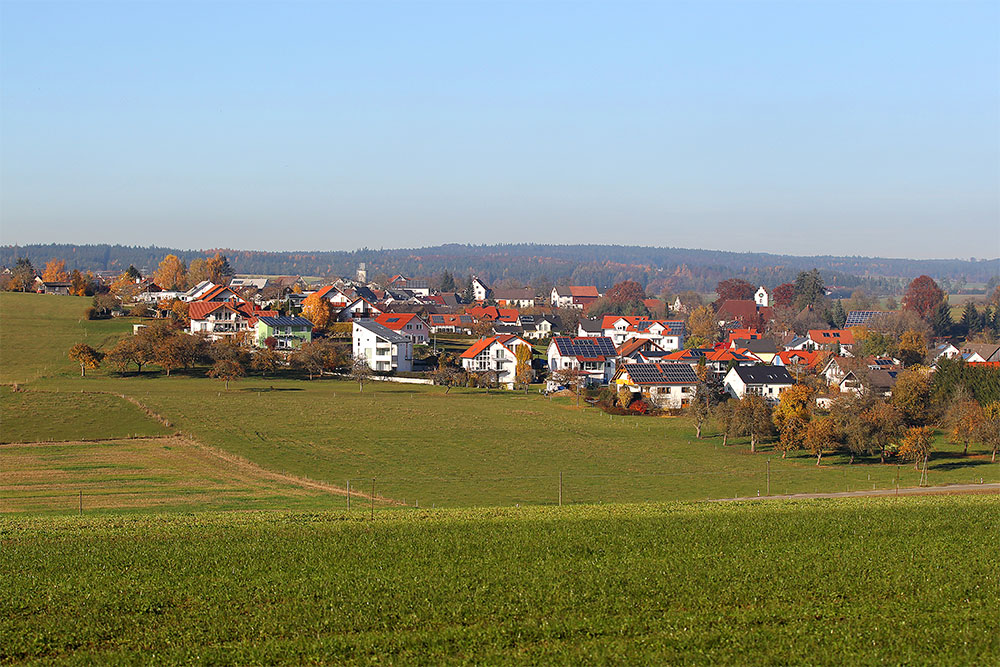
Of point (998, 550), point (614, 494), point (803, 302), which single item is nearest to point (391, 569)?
point (998, 550)

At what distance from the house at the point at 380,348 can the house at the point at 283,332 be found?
4.58m

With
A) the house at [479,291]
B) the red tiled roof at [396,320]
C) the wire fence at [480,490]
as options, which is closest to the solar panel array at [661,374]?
the wire fence at [480,490]

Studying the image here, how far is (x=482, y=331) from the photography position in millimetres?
91125

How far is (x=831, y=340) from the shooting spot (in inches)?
3403

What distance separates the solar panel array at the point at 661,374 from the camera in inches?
2164

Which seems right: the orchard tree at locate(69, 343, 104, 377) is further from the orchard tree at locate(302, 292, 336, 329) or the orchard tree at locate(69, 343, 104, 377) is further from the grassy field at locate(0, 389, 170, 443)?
the orchard tree at locate(302, 292, 336, 329)

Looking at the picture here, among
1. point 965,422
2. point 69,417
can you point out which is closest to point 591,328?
point 965,422

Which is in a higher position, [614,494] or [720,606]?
[720,606]

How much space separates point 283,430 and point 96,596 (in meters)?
27.6

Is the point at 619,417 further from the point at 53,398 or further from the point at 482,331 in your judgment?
the point at 482,331

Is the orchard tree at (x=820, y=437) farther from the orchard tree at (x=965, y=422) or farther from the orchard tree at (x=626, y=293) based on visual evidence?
the orchard tree at (x=626, y=293)

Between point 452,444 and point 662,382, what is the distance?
19152 mm

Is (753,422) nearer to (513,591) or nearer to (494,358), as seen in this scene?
(494,358)

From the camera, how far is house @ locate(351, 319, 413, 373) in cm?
6725
